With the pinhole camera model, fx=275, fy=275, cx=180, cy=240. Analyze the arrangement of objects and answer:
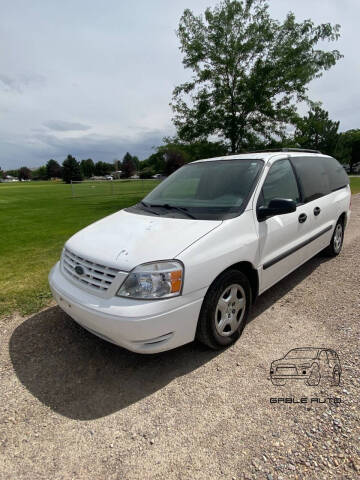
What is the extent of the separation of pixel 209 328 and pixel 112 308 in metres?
0.85

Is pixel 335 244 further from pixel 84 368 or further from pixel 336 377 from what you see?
pixel 84 368

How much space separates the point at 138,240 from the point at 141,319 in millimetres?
675

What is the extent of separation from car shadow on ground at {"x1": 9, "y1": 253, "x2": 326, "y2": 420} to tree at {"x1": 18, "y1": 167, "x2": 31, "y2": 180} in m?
140

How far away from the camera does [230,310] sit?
253 centimetres

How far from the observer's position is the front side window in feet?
9.70

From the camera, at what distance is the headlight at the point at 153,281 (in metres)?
2.02

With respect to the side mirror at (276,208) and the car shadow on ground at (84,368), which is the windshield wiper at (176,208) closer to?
the side mirror at (276,208)

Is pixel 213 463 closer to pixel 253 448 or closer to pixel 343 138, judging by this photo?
pixel 253 448

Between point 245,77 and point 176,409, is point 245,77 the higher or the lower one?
the higher one

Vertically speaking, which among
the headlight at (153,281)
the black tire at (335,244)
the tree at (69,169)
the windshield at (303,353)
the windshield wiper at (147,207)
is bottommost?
the windshield at (303,353)

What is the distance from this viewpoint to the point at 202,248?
2.18 meters

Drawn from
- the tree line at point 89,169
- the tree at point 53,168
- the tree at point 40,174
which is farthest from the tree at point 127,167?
the tree at point 40,174

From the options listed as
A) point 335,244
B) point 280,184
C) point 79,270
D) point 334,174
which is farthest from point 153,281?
point 334,174

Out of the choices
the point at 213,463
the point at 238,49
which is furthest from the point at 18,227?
the point at 238,49
